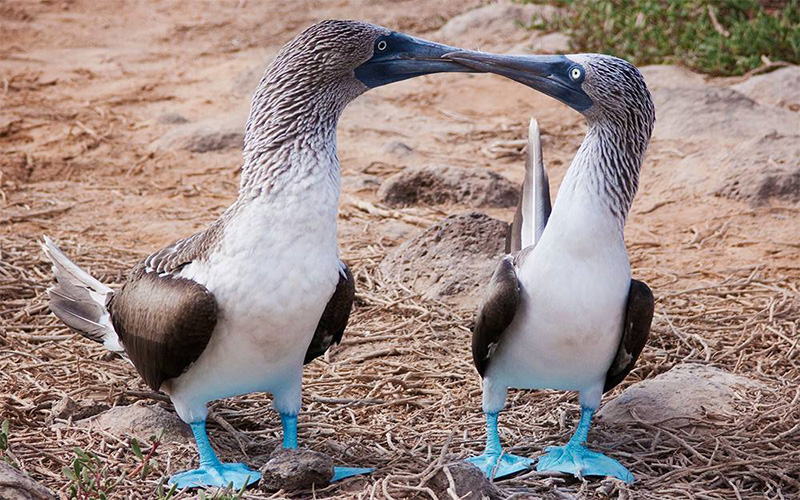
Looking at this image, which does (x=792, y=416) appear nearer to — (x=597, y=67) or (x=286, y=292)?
(x=597, y=67)

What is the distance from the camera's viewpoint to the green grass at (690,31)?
9.78 m

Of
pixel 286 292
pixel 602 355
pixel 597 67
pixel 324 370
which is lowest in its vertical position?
pixel 324 370

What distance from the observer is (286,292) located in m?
3.33

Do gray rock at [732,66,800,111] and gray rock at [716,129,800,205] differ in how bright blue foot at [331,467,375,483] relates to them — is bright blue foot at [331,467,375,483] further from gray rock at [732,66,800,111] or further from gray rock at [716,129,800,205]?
gray rock at [732,66,800,111]

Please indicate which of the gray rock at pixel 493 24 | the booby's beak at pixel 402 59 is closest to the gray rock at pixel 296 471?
the booby's beak at pixel 402 59

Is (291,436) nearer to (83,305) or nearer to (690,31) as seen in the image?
(83,305)

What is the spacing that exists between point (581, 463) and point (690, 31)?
7.47 metres

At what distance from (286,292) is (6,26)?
1056 cm

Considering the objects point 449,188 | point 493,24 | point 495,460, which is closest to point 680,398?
point 495,460

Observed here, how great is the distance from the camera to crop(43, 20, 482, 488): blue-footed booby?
3359 millimetres

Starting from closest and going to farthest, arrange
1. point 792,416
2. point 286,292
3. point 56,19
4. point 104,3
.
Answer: point 286,292 < point 792,416 < point 56,19 < point 104,3

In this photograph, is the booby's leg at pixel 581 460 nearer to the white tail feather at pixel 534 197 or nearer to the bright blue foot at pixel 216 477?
the white tail feather at pixel 534 197

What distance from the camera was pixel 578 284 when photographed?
3.49m

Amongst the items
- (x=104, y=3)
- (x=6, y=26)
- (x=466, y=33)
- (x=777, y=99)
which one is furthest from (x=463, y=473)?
(x=104, y=3)
